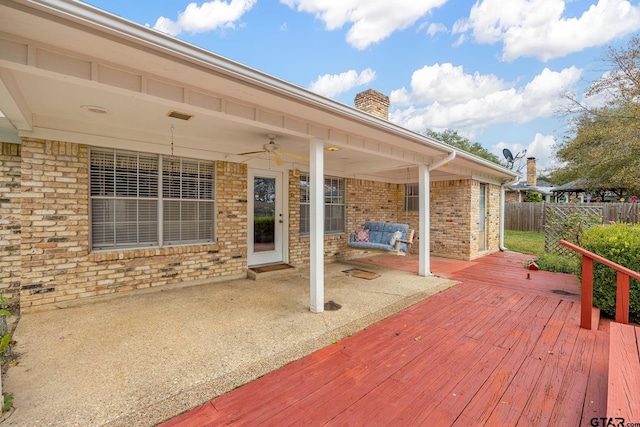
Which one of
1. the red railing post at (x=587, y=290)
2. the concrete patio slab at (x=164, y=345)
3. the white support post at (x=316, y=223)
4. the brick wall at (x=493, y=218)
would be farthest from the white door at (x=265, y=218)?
the brick wall at (x=493, y=218)

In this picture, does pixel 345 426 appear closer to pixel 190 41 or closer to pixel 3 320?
pixel 190 41

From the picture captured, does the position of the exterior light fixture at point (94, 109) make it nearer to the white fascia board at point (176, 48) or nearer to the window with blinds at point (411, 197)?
the white fascia board at point (176, 48)

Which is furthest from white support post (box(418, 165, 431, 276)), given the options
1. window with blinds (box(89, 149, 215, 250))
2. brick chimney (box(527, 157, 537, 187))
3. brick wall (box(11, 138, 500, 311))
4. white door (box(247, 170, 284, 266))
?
brick chimney (box(527, 157, 537, 187))

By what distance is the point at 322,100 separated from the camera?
3.09 meters

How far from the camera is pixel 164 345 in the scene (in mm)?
2861

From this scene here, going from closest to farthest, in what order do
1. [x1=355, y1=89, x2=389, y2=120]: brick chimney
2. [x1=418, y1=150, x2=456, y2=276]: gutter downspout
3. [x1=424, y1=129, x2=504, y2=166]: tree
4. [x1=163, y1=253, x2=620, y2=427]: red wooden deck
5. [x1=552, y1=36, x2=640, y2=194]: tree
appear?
1. [x1=163, y1=253, x2=620, y2=427]: red wooden deck
2. [x1=418, y1=150, x2=456, y2=276]: gutter downspout
3. [x1=355, y1=89, x2=389, y2=120]: brick chimney
4. [x1=552, y1=36, x2=640, y2=194]: tree
5. [x1=424, y1=129, x2=504, y2=166]: tree

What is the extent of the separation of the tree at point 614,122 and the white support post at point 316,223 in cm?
1363

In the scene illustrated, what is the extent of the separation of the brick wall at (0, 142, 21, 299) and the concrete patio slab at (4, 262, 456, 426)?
0.88 metres

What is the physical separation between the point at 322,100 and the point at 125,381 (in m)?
Answer: 3.09

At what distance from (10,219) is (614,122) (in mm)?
19043

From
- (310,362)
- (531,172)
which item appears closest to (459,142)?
(531,172)

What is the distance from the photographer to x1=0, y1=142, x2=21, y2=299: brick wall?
382cm

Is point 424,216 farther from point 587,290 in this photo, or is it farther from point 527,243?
point 527,243

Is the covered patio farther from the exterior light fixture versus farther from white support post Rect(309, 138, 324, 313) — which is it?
the exterior light fixture
